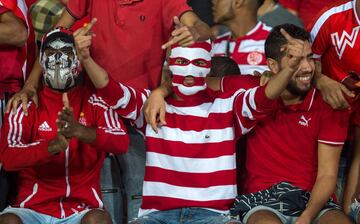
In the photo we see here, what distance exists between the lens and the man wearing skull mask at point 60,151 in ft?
16.1

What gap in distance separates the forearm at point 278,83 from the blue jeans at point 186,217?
0.69 meters

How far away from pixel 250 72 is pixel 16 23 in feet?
5.42

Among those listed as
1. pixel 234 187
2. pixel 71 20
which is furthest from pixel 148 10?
pixel 234 187

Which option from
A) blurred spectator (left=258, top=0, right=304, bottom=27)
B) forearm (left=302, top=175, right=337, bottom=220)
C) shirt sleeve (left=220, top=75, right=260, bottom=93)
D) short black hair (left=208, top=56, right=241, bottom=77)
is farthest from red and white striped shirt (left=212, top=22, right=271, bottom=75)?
forearm (left=302, top=175, right=337, bottom=220)

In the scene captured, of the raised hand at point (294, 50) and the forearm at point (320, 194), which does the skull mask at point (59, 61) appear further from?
the forearm at point (320, 194)

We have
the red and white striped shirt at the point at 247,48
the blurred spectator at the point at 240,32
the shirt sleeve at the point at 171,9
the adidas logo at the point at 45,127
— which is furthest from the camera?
the blurred spectator at the point at 240,32

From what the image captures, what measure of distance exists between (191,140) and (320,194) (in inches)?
29.1

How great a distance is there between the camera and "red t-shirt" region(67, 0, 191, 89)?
5.48 metres

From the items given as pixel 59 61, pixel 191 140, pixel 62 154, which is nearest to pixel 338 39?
pixel 191 140

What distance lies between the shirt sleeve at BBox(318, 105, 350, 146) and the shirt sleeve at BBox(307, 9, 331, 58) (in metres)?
0.35

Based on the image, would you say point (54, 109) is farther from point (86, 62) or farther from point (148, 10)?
point (148, 10)

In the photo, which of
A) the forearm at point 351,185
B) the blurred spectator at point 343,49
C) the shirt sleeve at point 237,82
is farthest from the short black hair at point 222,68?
the forearm at point 351,185

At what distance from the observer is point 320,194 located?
5.00m

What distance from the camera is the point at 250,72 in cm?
612
